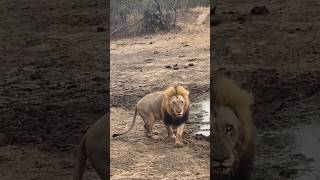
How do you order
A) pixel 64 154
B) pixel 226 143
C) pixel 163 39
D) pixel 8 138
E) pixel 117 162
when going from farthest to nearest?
1. pixel 8 138
2. pixel 64 154
3. pixel 163 39
4. pixel 117 162
5. pixel 226 143

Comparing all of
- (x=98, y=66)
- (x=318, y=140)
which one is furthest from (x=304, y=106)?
(x=98, y=66)

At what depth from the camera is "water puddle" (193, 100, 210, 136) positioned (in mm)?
3348

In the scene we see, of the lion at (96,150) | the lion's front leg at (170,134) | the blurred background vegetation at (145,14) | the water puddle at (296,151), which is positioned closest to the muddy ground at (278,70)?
the water puddle at (296,151)

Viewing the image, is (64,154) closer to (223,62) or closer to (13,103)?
(13,103)

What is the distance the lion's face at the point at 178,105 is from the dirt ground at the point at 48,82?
520mm

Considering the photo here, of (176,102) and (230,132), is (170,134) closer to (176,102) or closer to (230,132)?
(176,102)

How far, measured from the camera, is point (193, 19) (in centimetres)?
363

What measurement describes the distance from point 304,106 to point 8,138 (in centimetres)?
189

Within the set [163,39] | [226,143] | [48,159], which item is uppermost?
[163,39]

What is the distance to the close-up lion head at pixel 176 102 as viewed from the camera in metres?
3.45

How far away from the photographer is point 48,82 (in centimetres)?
486

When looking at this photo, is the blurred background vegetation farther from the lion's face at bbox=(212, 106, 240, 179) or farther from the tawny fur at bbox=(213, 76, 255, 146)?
the lion's face at bbox=(212, 106, 240, 179)

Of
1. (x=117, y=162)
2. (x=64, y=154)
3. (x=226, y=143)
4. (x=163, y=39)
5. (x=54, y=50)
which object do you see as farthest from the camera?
(x=54, y=50)

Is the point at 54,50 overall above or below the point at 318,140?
above
